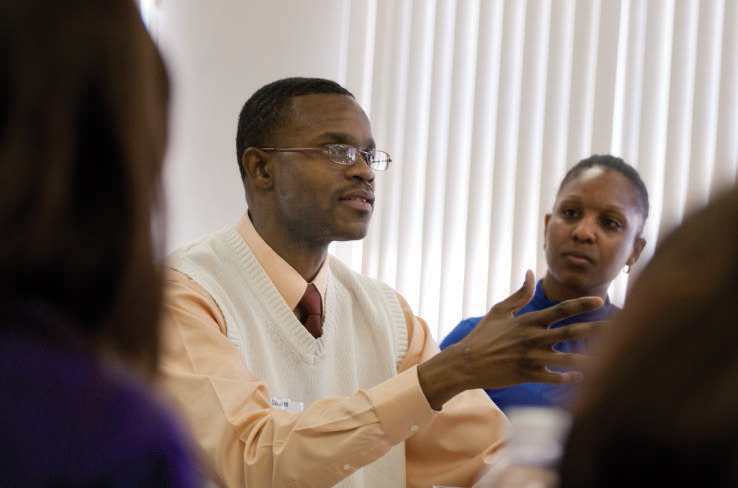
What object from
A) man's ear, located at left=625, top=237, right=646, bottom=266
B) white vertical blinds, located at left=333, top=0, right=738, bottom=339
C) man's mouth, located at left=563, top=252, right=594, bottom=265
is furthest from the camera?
white vertical blinds, located at left=333, top=0, right=738, bottom=339

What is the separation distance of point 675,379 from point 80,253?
41 cm

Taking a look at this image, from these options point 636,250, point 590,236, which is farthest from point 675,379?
point 636,250

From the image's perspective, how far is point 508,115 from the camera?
12.2 feet

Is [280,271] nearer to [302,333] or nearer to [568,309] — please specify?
[302,333]

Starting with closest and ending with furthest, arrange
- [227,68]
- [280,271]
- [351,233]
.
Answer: [280,271], [351,233], [227,68]

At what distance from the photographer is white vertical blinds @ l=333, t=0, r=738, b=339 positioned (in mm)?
3510

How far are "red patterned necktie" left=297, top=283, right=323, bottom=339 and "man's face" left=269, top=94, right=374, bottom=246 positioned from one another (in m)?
0.15

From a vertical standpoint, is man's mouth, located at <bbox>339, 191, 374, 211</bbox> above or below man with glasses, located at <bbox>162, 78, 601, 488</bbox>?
above

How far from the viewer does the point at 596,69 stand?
11.8ft

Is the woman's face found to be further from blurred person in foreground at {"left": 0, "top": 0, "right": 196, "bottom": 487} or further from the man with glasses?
blurred person in foreground at {"left": 0, "top": 0, "right": 196, "bottom": 487}

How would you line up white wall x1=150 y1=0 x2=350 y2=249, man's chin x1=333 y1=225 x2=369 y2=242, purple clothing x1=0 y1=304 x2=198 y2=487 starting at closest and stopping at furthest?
purple clothing x1=0 y1=304 x2=198 y2=487
man's chin x1=333 y1=225 x2=369 y2=242
white wall x1=150 y1=0 x2=350 y2=249

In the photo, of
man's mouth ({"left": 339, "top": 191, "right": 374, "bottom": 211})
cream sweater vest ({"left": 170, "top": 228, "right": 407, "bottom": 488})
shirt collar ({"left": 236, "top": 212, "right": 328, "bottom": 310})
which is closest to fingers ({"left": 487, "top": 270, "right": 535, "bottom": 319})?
cream sweater vest ({"left": 170, "top": 228, "right": 407, "bottom": 488})

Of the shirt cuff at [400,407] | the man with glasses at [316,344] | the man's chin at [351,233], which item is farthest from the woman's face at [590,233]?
the shirt cuff at [400,407]

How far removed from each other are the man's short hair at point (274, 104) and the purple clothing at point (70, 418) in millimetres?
1829
